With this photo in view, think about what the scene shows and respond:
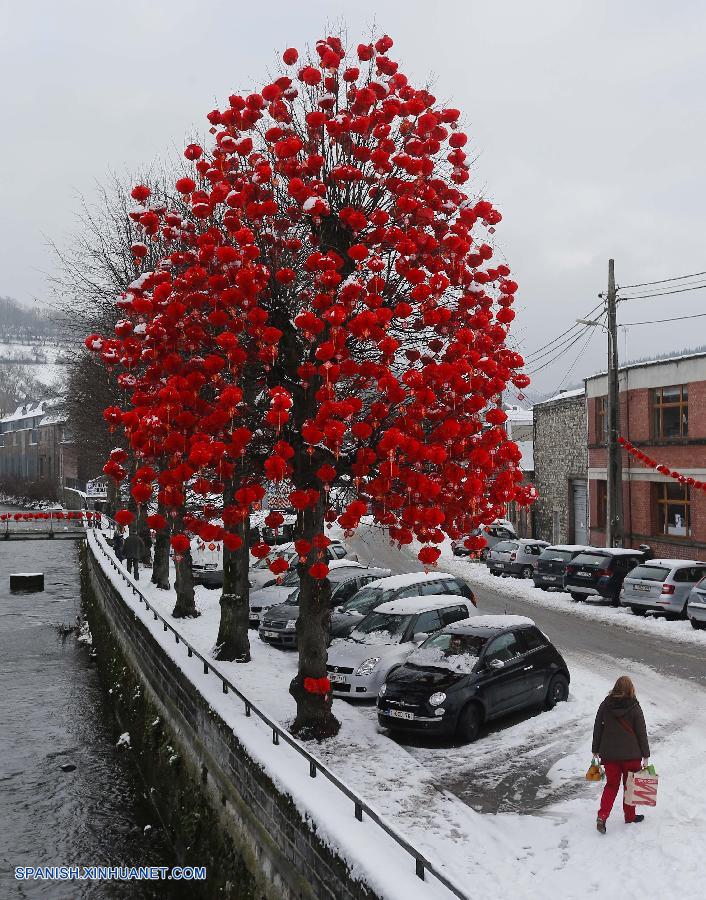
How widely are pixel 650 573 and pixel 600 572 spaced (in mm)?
2332

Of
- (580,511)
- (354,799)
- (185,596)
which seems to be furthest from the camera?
(580,511)

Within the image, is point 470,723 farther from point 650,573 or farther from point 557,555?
point 557,555

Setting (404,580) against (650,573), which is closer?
(404,580)

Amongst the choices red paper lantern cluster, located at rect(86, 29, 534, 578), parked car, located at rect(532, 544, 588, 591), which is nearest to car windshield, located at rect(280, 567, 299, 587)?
parked car, located at rect(532, 544, 588, 591)

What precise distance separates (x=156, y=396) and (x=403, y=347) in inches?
134

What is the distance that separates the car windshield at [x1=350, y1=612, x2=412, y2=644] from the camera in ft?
46.1

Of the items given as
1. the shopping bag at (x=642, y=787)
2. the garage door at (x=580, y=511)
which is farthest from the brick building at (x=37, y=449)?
the shopping bag at (x=642, y=787)

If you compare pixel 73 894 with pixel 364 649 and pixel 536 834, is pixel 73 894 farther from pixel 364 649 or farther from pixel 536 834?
pixel 536 834

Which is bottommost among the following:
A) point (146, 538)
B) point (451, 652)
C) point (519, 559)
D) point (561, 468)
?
point (519, 559)

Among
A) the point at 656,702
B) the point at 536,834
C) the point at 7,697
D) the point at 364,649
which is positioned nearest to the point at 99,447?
the point at 7,697

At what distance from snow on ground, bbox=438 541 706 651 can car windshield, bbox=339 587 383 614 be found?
6892 millimetres

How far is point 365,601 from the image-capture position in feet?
57.5

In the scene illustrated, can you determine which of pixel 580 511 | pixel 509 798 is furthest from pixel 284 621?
pixel 580 511

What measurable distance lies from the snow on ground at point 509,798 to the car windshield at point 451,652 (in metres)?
1.07
